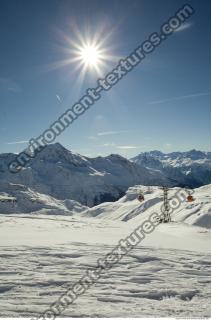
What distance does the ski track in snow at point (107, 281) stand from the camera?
335 inches

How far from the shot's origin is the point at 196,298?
31.7 ft

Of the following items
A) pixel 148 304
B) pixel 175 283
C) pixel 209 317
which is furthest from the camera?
pixel 175 283

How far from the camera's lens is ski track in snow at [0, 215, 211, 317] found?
8508 mm

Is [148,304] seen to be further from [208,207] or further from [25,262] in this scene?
[208,207]

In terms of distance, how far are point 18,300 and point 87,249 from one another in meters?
6.55

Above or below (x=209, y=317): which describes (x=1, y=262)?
above

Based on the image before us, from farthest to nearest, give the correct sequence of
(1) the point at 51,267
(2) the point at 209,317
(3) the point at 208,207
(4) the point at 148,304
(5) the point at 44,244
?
(3) the point at 208,207, (5) the point at 44,244, (1) the point at 51,267, (4) the point at 148,304, (2) the point at 209,317

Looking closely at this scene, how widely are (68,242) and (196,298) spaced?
8.21 meters

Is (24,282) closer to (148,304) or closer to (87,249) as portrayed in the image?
(148,304)

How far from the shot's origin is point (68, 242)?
16.6 metres

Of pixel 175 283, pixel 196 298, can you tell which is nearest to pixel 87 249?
pixel 175 283

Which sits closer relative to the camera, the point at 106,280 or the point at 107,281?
the point at 107,281

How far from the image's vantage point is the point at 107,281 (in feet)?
35.2

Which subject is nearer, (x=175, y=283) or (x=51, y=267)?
(x=175, y=283)
